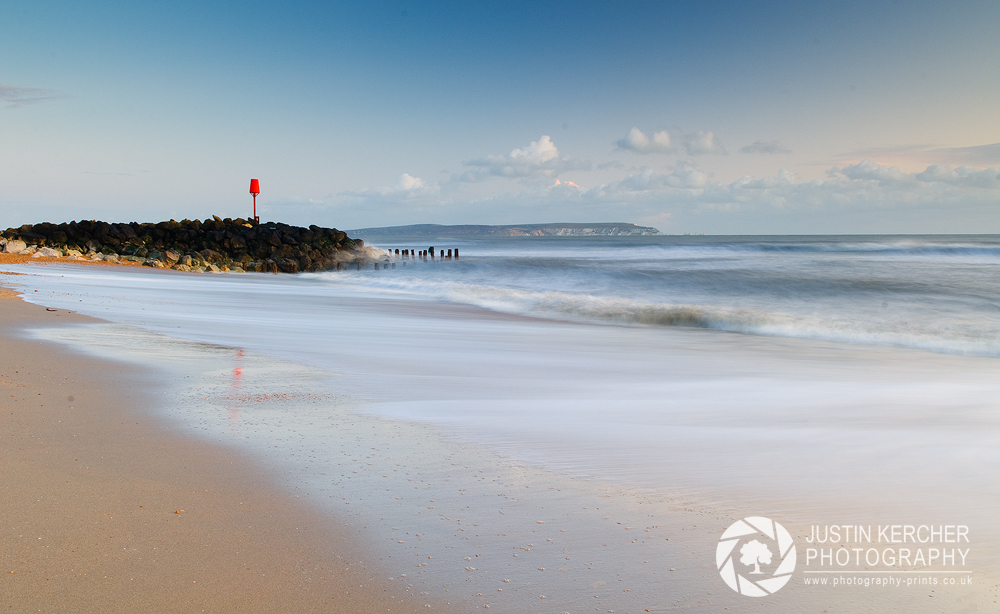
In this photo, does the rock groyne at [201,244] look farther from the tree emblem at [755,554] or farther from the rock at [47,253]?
the tree emblem at [755,554]

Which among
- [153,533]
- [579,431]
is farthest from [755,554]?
[153,533]

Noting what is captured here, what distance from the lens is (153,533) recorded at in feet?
8.27

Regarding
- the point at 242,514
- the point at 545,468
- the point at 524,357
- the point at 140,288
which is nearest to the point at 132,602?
the point at 242,514

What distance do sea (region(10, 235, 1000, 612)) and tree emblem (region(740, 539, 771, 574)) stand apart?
14 cm

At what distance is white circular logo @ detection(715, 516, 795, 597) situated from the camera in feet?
7.77

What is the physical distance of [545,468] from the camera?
349cm

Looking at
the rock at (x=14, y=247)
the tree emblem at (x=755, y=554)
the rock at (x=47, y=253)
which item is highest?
the rock at (x=14, y=247)

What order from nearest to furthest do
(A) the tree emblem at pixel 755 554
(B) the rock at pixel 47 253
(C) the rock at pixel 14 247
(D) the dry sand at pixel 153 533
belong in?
(D) the dry sand at pixel 153 533 → (A) the tree emblem at pixel 755 554 → (B) the rock at pixel 47 253 → (C) the rock at pixel 14 247

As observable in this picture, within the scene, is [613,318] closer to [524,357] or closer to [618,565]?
[524,357]

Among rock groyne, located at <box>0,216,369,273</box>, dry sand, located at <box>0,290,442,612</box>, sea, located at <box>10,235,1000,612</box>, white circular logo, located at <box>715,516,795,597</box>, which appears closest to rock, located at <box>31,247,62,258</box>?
rock groyne, located at <box>0,216,369,273</box>

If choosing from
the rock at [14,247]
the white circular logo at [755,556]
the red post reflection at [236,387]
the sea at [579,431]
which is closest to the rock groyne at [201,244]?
the rock at [14,247]

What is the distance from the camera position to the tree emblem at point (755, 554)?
2516 mm

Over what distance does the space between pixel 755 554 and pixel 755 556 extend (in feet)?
0.06

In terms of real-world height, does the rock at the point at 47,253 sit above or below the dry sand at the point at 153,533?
above
